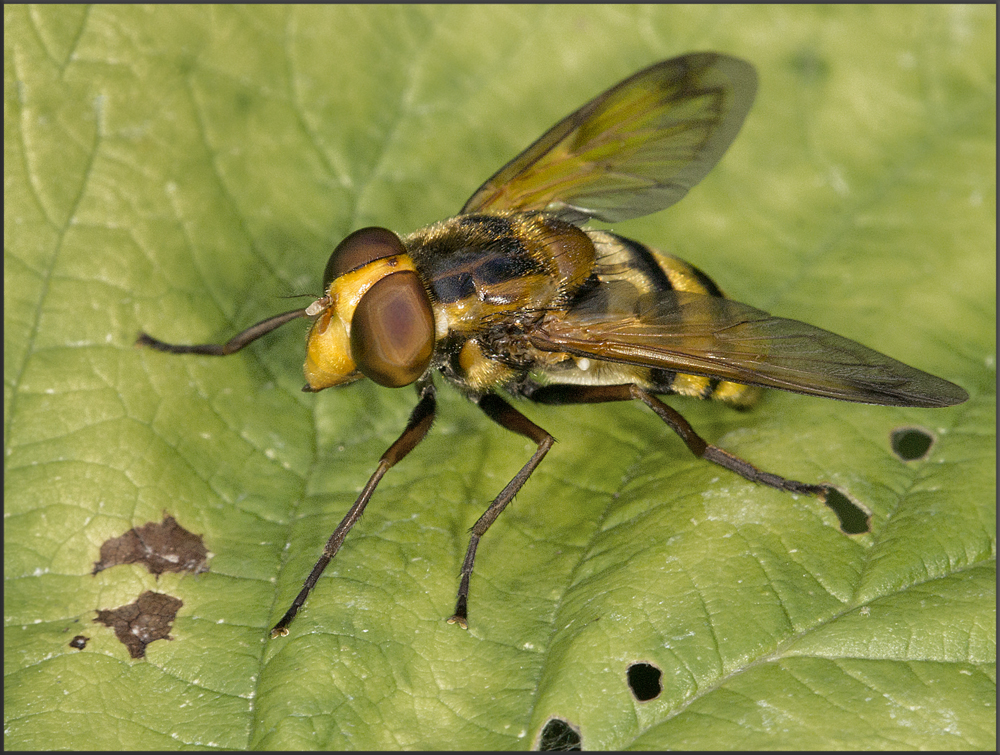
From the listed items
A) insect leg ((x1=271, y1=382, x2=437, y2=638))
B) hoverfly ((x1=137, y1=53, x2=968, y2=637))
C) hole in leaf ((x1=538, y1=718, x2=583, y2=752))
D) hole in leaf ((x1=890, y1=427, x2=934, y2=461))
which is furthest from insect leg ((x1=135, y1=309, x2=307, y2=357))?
hole in leaf ((x1=890, y1=427, x2=934, y2=461))

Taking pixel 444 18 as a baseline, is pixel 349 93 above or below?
below

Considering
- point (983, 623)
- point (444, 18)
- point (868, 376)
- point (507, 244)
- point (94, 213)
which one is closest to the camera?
point (983, 623)

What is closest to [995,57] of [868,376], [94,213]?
[868,376]

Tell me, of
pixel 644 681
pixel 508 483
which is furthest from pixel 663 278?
pixel 644 681

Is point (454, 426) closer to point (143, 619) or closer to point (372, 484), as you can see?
point (372, 484)

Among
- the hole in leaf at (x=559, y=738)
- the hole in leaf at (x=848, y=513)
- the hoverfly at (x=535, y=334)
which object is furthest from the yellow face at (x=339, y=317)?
the hole in leaf at (x=848, y=513)

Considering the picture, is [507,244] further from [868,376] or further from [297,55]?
[297,55]
